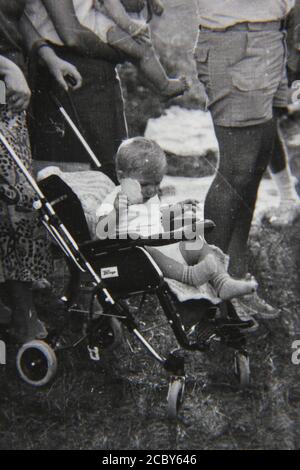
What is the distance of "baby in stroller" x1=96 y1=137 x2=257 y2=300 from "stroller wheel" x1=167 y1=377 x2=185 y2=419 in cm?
42

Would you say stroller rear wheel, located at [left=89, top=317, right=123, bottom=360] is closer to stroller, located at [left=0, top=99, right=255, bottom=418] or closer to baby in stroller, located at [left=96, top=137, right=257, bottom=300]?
stroller, located at [left=0, top=99, right=255, bottom=418]

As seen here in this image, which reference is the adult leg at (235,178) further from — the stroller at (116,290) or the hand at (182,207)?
the stroller at (116,290)

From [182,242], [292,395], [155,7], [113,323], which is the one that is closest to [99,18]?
[155,7]

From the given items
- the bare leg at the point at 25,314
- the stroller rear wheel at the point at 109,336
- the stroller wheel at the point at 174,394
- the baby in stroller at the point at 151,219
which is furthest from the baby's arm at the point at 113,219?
the stroller wheel at the point at 174,394

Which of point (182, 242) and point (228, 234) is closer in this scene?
point (182, 242)

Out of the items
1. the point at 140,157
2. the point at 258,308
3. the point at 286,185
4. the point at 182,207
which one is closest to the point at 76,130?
the point at 140,157

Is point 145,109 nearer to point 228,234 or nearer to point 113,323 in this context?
point 228,234

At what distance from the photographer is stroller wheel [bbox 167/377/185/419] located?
12.4ft

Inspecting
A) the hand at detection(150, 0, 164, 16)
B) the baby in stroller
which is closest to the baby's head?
the baby in stroller

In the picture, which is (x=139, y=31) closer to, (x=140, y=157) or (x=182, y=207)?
(x=140, y=157)

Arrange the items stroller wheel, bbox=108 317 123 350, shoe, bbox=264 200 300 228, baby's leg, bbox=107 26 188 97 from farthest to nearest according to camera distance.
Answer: shoe, bbox=264 200 300 228 → stroller wheel, bbox=108 317 123 350 → baby's leg, bbox=107 26 188 97

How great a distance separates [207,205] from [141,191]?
16.7 inches

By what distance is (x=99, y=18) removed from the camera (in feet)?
13.0

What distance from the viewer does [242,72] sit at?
12.8 feet
